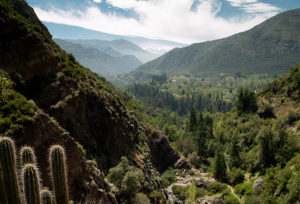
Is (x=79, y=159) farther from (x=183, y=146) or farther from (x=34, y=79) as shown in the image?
(x=183, y=146)

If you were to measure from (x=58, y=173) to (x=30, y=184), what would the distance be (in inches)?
44.8

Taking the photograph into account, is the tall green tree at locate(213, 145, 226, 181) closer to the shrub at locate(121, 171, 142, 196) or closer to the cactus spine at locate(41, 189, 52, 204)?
the shrub at locate(121, 171, 142, 196)

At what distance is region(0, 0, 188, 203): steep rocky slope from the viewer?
1609 centimetres

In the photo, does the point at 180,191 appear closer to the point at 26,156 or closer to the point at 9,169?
the point at 26,156

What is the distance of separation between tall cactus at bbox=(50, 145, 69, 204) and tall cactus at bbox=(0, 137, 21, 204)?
53.4 inches

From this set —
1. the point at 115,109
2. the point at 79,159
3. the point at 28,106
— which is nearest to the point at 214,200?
the point at 115,109

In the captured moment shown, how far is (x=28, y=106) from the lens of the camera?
1658 cm

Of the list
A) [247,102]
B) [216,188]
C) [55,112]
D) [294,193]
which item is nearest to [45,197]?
[55,112]

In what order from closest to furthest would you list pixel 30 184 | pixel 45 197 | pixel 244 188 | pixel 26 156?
1. pixel 30 184
2. pixel 26 156
3. pixel 45 197
4. pixel 244 188

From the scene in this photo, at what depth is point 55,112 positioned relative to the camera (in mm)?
22469

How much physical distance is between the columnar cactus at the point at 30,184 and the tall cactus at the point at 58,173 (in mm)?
879

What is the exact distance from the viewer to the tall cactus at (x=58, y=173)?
771 cm

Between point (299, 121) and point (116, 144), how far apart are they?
53934 millimetres

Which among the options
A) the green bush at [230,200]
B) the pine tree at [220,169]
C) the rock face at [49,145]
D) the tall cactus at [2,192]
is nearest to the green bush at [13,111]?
the rock face at [49,145]
